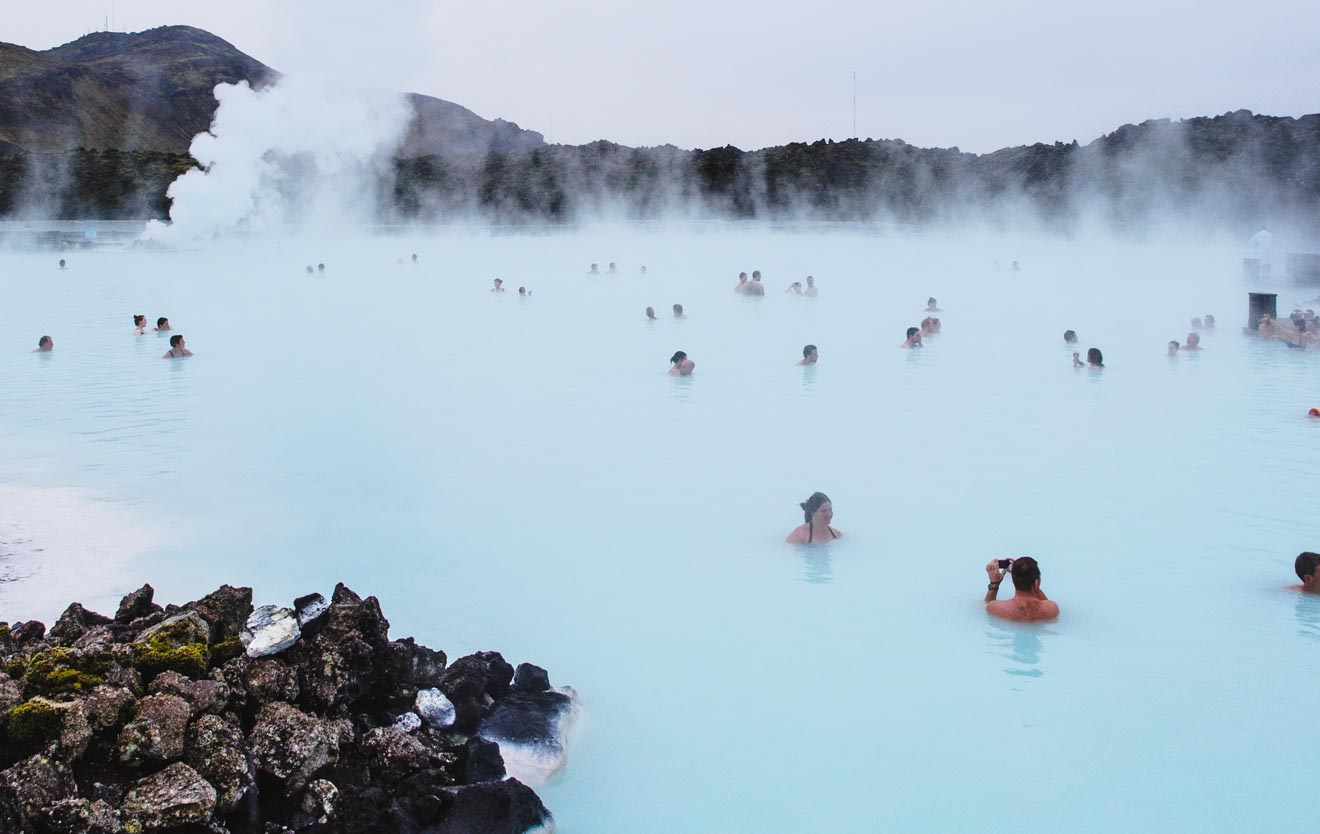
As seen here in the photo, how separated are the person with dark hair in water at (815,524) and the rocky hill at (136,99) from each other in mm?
58738

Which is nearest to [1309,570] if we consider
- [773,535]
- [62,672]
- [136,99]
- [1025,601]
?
[1025,601]

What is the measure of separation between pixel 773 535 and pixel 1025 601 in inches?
71.7

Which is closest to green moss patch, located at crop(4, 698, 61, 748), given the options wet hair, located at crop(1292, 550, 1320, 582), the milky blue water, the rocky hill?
the milky blue water

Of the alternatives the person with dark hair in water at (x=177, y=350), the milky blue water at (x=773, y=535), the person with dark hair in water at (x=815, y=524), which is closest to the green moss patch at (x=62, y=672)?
the milky blue water at (x=773, y=535)

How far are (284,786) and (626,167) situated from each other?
48.0 m

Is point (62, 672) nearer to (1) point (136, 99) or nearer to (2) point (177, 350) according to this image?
(2) point (177, 350)

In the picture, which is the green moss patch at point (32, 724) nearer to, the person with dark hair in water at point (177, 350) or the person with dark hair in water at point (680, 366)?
the person with dark hair in water at point (680, 366)

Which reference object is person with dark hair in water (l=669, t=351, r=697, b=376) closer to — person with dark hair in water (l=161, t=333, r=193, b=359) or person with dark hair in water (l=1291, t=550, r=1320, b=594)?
person with dark hair in water (l=161, t=333, r=193, b=359)

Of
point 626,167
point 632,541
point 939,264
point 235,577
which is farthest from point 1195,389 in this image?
point 626,167

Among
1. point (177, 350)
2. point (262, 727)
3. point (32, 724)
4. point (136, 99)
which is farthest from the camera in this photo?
point (136, 99)

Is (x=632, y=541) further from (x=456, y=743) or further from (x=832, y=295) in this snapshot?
(x=832, y=295)

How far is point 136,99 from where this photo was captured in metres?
111

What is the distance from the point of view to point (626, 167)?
5022cm

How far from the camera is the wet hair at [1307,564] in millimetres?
5902
